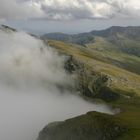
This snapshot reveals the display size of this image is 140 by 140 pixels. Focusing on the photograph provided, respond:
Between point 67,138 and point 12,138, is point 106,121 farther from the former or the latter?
point 12,138

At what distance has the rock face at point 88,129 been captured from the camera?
126 m

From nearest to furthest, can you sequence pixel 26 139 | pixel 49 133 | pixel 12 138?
pixel 49 133 < pixel 26 139 < pixel 12 138

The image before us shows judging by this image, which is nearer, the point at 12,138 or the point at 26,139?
the point at 26,139

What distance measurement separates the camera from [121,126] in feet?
422

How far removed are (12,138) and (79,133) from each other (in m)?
72.5

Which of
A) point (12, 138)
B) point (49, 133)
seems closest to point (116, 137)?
point (49, 133)

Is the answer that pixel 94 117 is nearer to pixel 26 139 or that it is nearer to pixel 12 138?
pixel 26 139

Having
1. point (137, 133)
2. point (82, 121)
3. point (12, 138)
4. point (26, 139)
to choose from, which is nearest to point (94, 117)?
point (82, 121)

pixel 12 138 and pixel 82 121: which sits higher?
pixel 82 121

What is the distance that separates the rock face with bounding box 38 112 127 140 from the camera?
126250 mm

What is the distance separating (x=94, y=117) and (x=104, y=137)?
10.4m

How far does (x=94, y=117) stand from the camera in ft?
439

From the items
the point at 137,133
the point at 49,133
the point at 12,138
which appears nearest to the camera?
the point at 137,133

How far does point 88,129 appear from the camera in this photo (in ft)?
429
